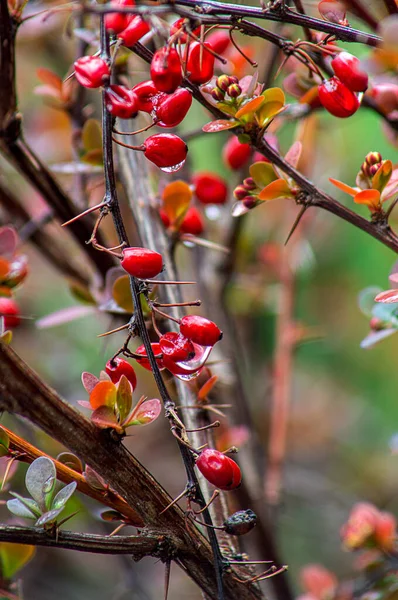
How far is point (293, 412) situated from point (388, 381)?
279mm

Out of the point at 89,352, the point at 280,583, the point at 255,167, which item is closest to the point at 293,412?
the point at 89,352

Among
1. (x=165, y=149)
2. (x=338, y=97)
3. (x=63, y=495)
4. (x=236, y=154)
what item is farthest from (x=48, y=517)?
(x=236, y=154)

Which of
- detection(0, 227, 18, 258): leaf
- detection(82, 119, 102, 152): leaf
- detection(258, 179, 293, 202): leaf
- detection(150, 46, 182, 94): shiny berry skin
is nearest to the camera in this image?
detection(150, 46, 182, 94): shiny berry skin

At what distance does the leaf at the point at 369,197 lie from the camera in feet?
1.52

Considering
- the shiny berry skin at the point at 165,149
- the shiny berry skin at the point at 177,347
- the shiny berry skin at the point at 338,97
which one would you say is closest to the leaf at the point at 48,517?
the shiny berry skin at the point at 177,347

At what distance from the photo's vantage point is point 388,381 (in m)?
1.68

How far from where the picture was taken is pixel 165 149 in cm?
42

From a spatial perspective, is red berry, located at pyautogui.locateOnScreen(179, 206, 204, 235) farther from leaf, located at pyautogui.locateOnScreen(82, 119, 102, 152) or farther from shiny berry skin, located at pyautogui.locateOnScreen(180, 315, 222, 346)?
shiny berry skin, located at pyautogui.locateOnScreen(180, 315, 222, 346)

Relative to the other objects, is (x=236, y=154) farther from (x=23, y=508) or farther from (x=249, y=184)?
(x=23, y=508)

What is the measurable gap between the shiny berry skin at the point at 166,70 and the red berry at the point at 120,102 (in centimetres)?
2

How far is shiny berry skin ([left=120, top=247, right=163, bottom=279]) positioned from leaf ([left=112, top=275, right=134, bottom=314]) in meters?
0.15

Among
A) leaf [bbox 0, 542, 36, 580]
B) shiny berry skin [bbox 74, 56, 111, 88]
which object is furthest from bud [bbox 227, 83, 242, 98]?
leaf [bbox 0, 542, 36, 580]

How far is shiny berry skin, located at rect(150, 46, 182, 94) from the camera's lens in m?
0.37

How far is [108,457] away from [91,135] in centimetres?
40
